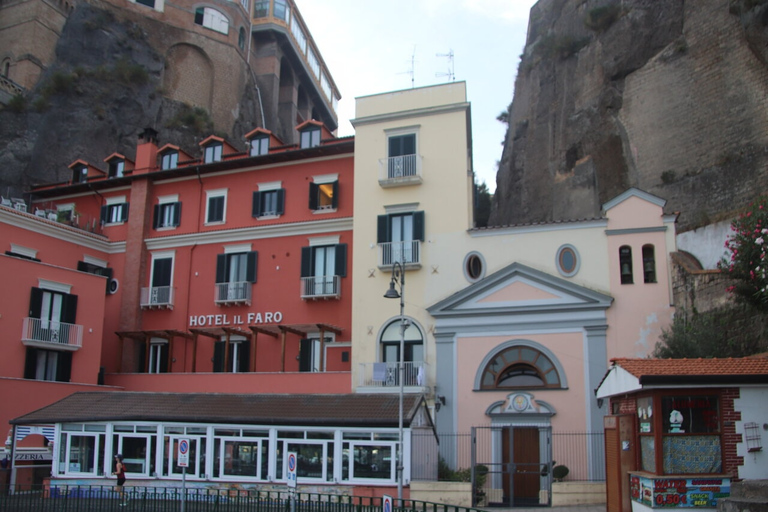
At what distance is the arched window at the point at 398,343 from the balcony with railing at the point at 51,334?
44.7 ft

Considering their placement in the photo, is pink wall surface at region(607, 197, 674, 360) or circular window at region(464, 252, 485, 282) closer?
pink wall surface at region(607, 197, 674, 360)

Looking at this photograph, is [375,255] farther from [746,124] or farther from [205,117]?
[205,117]

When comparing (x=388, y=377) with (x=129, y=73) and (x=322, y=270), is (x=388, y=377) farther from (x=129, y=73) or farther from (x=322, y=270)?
(x=129, y=73)

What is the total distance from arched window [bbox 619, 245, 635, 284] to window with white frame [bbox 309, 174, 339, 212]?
12.5 meters

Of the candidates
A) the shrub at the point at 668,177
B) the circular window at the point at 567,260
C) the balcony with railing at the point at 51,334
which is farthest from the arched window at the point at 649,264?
the balcony with railing at the point at 51,334

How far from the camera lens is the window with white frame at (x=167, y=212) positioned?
36.2m

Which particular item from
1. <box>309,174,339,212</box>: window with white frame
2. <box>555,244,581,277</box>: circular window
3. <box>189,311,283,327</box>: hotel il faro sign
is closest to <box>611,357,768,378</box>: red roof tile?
<box>555,244,581,277</box>: circular window

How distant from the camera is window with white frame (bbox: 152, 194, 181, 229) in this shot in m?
36.2

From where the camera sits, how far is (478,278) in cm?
2820

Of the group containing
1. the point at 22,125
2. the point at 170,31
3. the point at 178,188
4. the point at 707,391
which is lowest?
the point at 707,391

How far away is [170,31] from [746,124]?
43897 millimetres

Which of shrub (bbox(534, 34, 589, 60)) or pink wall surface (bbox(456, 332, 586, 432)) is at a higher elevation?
shrub (bbox(534, 34, 589, 60))

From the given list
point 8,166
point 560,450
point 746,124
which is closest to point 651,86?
point 746,124

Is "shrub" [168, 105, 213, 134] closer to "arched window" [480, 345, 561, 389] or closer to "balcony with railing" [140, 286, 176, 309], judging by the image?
"balcony with railing" [140, 286, 176, 309]
